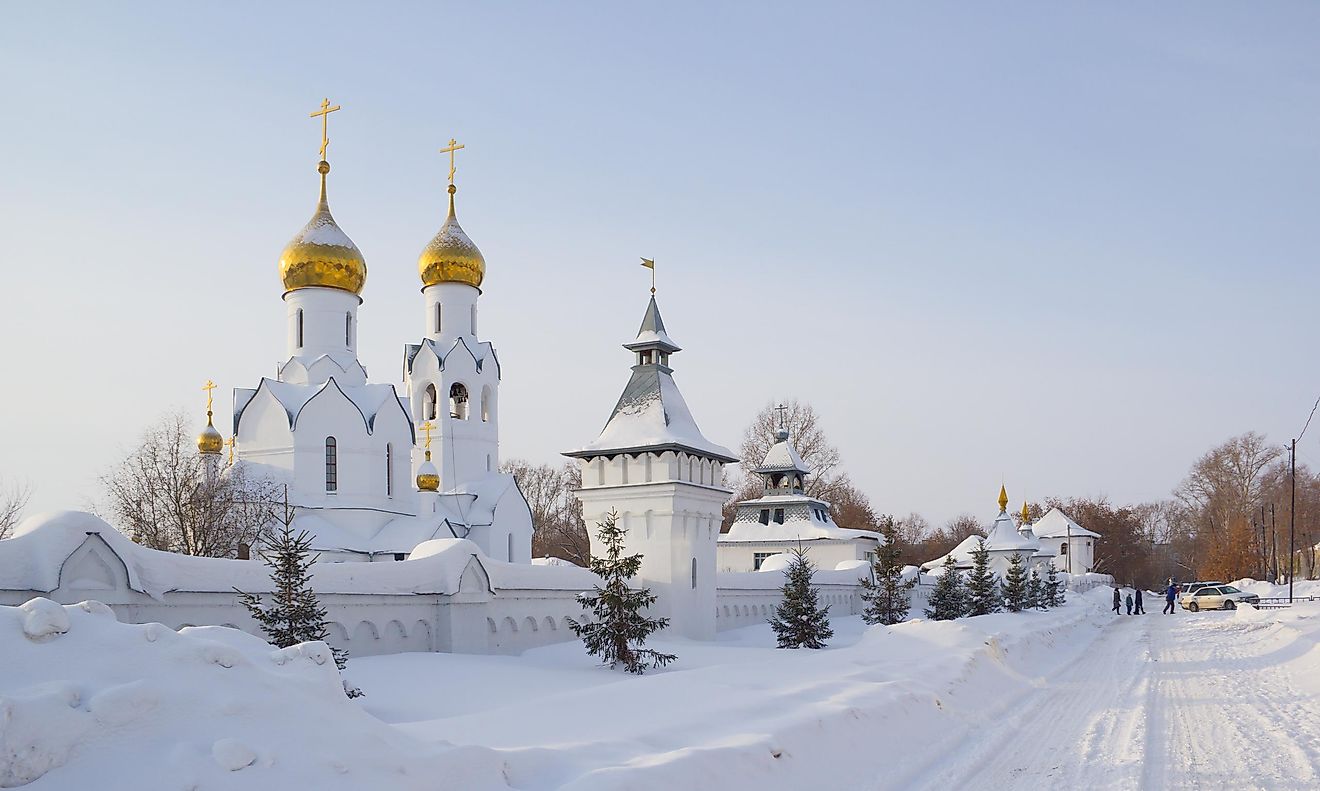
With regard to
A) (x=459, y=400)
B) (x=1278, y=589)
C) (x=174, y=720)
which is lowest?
(x=1278, y=589)

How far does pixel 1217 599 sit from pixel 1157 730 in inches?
1492

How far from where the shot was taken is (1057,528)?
87750mm

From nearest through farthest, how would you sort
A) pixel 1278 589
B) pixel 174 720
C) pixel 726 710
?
pixel 174 720 < pixel 726 710 < pixel 1278 589

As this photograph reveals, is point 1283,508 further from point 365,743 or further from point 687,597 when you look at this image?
point 365,743

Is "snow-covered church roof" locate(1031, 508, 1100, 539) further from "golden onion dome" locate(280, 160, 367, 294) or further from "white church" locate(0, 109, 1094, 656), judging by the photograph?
"golden onion dome" locate(280, 160, 367, 294)

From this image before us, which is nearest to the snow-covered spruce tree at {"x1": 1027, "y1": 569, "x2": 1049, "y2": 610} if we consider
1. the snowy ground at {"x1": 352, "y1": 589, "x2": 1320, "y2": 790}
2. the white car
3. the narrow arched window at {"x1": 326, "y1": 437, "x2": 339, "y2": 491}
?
the white car

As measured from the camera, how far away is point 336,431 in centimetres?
3406

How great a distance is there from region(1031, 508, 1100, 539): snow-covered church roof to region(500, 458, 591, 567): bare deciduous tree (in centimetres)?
3704

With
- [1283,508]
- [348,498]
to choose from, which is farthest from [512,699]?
[1283,508]

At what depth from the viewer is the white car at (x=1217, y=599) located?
44656 mm

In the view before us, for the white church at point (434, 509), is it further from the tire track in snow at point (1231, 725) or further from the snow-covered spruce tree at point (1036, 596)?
the tire track in snow at point (1231, 725)

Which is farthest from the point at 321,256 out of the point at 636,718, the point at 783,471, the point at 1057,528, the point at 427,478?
the point at 1057,528

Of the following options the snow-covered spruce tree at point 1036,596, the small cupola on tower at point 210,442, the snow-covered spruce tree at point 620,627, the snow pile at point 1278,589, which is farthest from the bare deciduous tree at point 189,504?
the snow pile at point 1278,589

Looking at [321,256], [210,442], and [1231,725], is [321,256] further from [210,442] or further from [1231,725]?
[1231,725]
